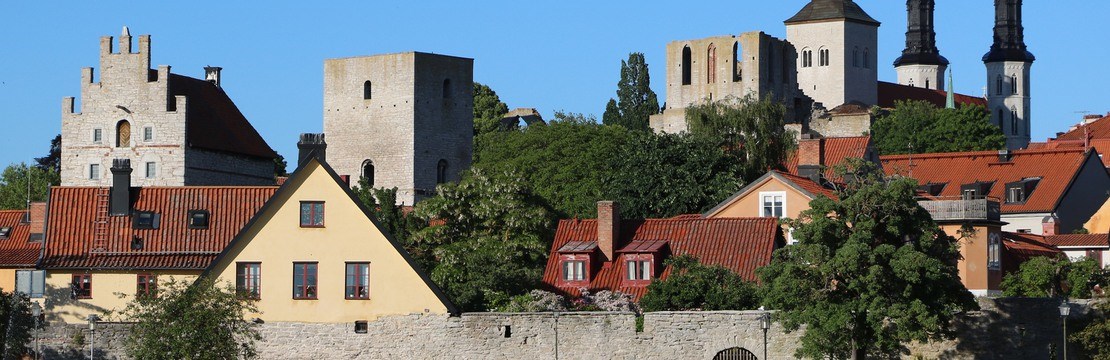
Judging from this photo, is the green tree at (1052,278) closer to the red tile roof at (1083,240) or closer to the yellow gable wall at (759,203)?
the yellow gable wall at (759,203)

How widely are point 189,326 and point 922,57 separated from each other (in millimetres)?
154762

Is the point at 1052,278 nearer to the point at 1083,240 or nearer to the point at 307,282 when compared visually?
the point at 1083,240

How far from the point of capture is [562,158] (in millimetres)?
83125

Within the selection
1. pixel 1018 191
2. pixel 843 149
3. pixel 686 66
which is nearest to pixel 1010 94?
pixel 686 66

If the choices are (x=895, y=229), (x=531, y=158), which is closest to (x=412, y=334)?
(x=895, y=229)

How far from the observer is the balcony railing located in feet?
177

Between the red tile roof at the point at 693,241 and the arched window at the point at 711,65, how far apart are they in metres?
80.2

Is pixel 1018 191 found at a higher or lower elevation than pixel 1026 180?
lower

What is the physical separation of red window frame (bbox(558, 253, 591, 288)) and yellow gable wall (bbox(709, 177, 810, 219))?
603 centimetres

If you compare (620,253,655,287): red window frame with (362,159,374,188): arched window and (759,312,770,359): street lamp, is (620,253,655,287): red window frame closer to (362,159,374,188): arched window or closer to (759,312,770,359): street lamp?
(759,312,770,359): street lamp

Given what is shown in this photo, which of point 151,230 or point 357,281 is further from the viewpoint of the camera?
point 151,230

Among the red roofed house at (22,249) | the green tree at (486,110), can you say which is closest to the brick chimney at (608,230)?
the red roofed house at (22,249)

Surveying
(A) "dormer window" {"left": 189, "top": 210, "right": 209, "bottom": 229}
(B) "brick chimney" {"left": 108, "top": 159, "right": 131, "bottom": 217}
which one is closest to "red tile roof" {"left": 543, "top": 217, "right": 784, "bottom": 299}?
(A) "dormer window" {"left": 189, "top": 210, "right": 209, "bottom": 229}

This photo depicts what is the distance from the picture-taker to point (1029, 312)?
44156 millimetres
